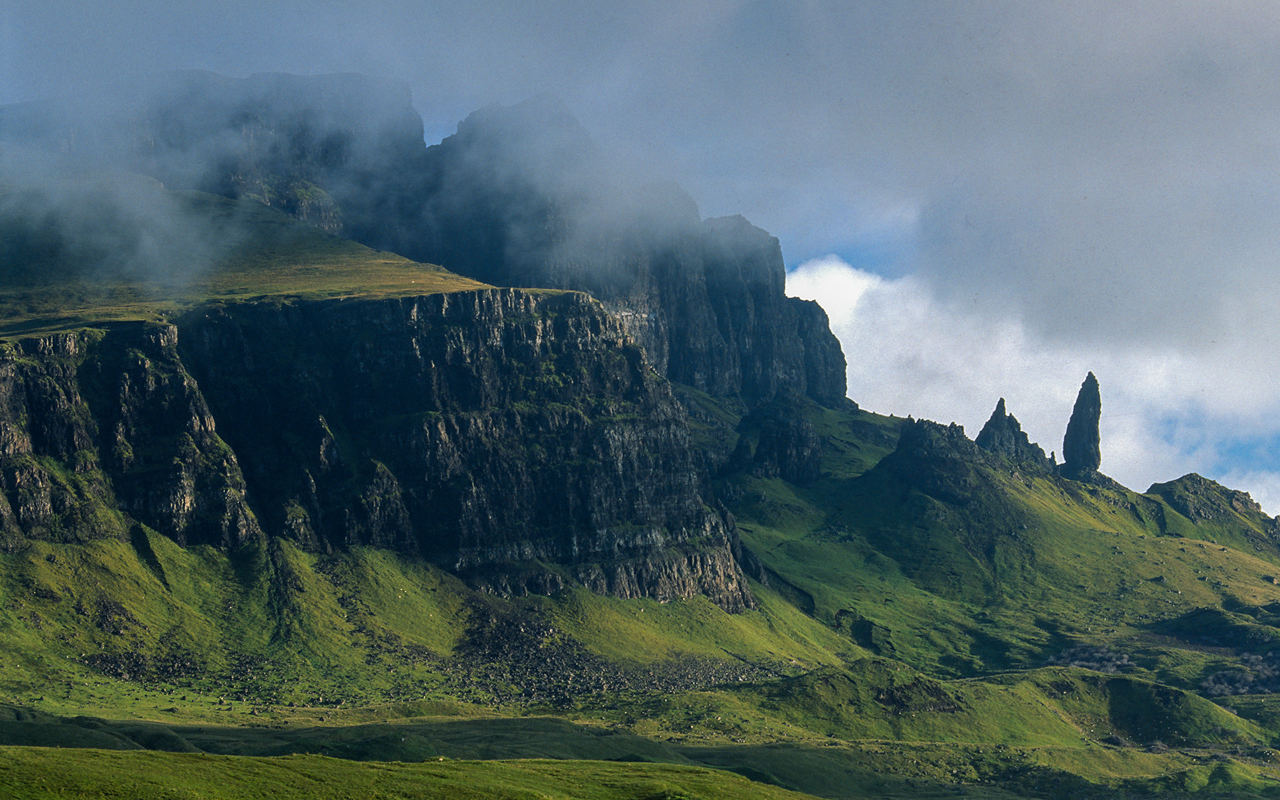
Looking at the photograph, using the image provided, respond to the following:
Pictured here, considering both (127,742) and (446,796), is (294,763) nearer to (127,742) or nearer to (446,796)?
(446,796)

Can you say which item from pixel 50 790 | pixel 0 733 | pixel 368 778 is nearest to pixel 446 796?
pixel 368 778

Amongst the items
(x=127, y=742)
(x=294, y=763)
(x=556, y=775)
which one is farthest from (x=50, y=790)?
(x=556, y=775)

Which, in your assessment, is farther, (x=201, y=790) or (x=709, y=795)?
(x=709, y=795)

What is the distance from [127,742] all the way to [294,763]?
4452 centimetres

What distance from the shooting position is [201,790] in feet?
474

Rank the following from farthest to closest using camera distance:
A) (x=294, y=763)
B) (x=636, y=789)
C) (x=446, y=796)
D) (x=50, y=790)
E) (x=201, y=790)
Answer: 1. (x=636, y=789)
2. (x=294, y=763)
3. (x=446, y=796)
4. (x=201, y=790)
5. (x=50, y=790)

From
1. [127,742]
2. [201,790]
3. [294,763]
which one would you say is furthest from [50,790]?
[127,742]

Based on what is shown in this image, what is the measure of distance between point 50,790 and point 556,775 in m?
85.2

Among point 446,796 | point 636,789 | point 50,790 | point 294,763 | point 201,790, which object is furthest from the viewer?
point 636,789

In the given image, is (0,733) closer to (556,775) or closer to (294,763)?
(294,763)

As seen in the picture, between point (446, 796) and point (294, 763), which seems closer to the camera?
point (446, 796)

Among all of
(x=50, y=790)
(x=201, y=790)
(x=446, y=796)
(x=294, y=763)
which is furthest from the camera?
(x=294, y=763)

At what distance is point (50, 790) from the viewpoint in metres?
132

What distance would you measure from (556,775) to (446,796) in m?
39.6
